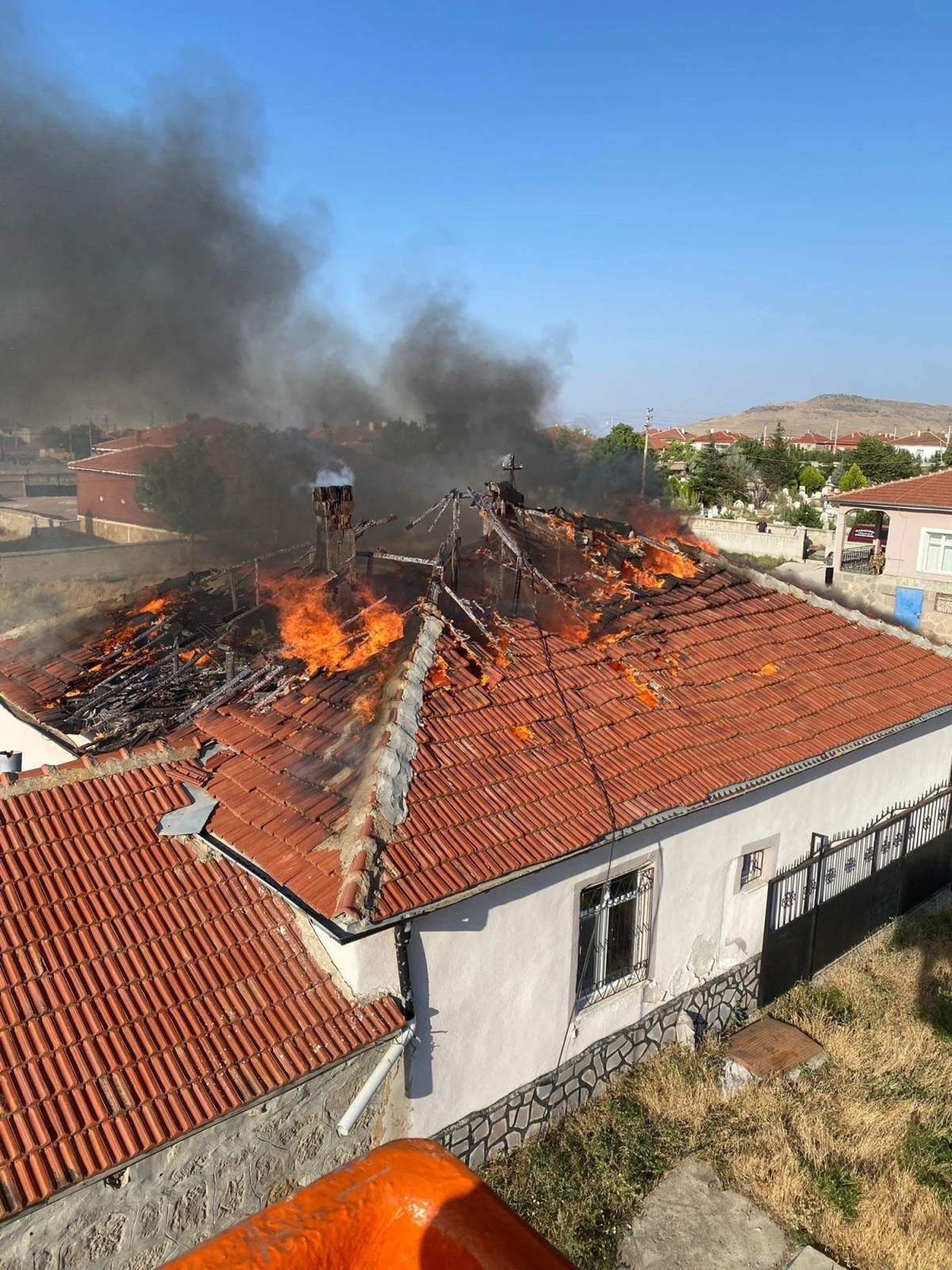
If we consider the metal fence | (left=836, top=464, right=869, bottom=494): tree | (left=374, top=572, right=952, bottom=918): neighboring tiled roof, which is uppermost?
(left=374, top=572, right=952, bottom=918): neighboring tiled roof

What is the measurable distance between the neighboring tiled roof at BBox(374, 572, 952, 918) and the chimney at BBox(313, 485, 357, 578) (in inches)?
109

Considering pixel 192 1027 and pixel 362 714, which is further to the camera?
pixel 362 714

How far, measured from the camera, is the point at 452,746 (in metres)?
7.14

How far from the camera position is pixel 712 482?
52.9 meters

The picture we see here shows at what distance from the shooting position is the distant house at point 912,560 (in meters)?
24.9

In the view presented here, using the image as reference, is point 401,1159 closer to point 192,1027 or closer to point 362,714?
point 192,1027

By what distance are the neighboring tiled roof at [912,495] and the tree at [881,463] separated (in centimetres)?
3201

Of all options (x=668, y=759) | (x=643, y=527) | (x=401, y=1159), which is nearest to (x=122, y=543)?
(x=643, y=527)

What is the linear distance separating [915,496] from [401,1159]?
28.3 metres

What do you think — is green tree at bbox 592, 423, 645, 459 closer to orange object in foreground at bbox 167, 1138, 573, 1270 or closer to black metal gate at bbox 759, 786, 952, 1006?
black metal gate at bbox 759, 786, 952, 1006

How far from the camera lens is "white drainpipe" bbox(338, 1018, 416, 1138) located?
572 cm

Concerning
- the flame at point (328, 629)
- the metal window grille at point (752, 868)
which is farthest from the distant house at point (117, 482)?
the metal window grille at point (752, 868)

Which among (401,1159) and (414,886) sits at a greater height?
(401,1159)

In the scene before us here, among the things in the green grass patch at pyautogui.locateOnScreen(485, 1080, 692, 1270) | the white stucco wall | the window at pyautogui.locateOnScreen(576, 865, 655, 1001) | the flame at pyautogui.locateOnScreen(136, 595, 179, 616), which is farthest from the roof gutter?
the flame at pyautogui.locateOnScreen(136, 595, 179, 616)
